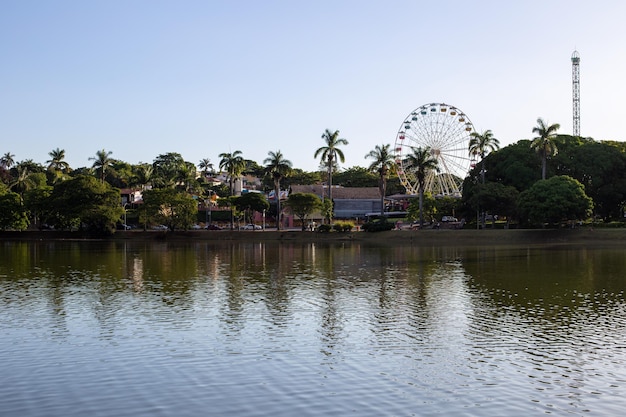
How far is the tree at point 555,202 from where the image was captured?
287 ft

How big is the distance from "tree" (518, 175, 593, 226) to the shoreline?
1995 mm

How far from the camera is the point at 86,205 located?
101438 mm

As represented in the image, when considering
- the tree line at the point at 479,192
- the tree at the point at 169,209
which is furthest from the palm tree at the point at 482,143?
the tree at the point at 169,209

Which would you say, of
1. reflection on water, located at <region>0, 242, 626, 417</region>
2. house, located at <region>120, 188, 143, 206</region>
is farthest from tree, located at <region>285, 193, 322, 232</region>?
reflection on water, located at <region>0, 242, 626, 417</region>

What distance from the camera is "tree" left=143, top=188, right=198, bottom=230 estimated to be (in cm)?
10181

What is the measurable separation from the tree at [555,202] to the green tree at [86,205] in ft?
194

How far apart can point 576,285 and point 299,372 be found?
27321 millimetres

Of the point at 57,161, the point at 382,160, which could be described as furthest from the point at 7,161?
the point at 382,160

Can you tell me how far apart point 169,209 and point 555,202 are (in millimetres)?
54071

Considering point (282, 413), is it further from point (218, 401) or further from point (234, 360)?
point (234, 360)

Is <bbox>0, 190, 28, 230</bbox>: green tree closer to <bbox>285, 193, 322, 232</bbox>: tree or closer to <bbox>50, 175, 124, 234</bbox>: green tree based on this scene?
<bbox>50, 175, 124, 234</bbox>: green tree

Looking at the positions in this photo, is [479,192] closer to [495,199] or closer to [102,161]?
[495,199]

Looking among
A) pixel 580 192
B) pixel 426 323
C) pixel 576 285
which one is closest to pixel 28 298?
pixel 426 323

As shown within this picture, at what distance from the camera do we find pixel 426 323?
98.7ft
